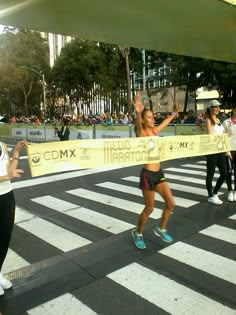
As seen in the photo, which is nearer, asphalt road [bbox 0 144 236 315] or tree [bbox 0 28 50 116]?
asphalt road [bbox 0 144 236 315]

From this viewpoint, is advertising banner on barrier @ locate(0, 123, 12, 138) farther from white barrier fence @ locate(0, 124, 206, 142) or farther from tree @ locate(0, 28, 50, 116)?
tree @ locate(0, 28, 50, 116)

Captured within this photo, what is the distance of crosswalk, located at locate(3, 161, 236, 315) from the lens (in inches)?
131

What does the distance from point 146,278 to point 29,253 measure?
1718mm

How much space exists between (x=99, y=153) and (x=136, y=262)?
1.47 metres

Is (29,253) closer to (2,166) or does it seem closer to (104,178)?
(2,166)

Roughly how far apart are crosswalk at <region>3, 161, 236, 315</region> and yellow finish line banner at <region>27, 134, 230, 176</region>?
3.90ft

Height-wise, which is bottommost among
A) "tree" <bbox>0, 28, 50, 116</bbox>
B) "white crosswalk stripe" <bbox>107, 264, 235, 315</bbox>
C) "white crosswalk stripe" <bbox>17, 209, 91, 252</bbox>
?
"white crosswalk stripe" <bbox>107, 264, 235, 315</bbox>

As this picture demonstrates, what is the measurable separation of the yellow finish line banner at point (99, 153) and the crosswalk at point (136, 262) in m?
1.19

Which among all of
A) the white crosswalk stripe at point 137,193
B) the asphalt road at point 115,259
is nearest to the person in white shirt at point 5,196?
the asphalt road at point 115,259

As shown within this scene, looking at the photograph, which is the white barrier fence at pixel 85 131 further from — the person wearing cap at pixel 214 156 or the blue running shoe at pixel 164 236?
the blue running shoe at pixel 164 236

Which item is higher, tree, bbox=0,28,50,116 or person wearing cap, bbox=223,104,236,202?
tree, bbox=0,28,50,116

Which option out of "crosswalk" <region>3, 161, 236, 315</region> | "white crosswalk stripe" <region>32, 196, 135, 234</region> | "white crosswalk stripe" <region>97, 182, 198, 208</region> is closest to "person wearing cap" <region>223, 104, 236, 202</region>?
"crosswalk" <region>3, 161, 236, 315</region>

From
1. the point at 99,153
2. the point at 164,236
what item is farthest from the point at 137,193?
the point at 99,153

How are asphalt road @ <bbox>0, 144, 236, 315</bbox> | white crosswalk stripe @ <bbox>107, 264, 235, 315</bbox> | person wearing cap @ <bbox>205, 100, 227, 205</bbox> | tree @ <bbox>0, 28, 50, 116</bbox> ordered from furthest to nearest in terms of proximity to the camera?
tree @ <bbox>0, 28, 50, 116</bbox>
person wearing cap @ <bbox>205, 100, 227, 205</bbox>
asphalt road @ <bbox>0, 144, 236, 315</bbox>
white crosswalk stripe @ <bbox>107, 264, 235, 315</bbox>
